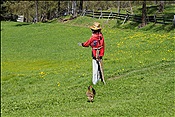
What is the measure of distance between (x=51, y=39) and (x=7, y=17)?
3989 cm

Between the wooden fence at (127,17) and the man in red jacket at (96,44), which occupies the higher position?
the man in red jacket at (96,44)

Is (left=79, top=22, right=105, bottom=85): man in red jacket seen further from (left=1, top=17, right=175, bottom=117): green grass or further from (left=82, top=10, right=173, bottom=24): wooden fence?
(left=82, top=10, right=173, bottom=24): wooden fence

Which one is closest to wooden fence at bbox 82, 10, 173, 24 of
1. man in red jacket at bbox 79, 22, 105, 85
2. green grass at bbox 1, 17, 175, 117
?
green grass at bbox 1, 17, 175, 117

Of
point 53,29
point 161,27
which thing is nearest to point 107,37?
point 161,27

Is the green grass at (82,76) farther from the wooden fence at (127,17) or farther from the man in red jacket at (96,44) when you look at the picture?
the wooden fence at (127,17)

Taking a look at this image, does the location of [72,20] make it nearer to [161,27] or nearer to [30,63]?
[161,27]

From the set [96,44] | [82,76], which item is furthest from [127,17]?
[96,44]

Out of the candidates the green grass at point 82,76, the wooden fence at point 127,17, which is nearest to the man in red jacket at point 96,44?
the green grass at point 82,76

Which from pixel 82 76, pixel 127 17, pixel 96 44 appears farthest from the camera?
pixel 127 17

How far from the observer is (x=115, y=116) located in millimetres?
10039

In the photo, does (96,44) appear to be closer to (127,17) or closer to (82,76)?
(82,76)

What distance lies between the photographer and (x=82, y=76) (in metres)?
18.3

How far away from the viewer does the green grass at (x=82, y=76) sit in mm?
11273

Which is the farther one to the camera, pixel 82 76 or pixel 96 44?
pixel 82 76
